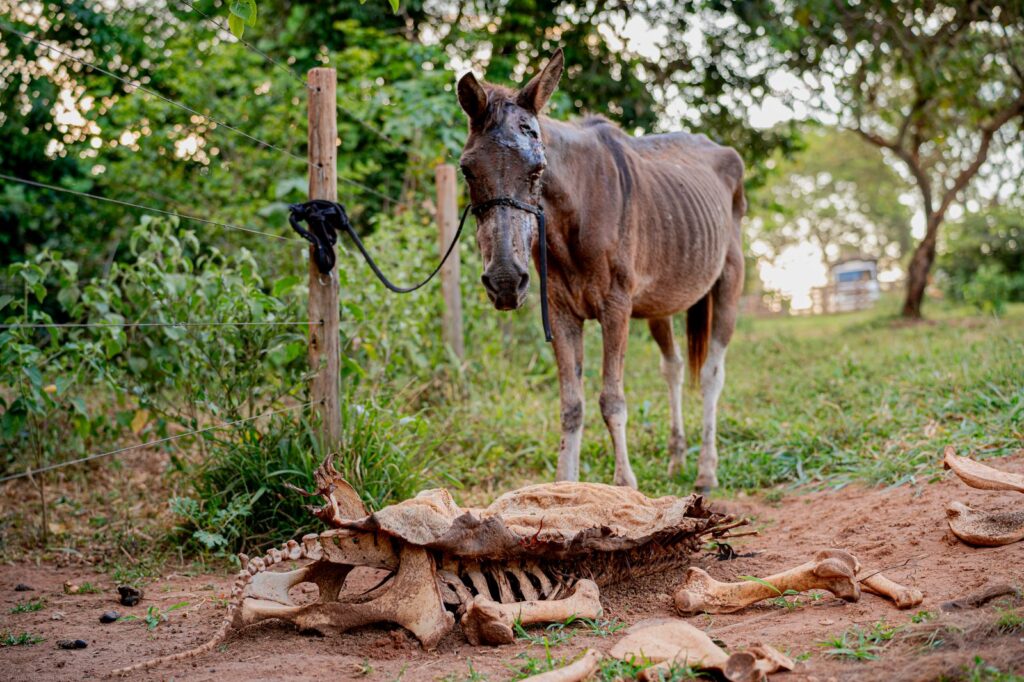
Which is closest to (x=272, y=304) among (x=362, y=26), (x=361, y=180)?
(x=361, y=180)

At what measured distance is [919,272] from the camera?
15.9 meters

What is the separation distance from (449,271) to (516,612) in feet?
15.0

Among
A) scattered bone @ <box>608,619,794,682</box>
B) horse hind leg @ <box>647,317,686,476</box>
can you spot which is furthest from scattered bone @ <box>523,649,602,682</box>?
horse hind leg @ <box>647,317,686,476</box>

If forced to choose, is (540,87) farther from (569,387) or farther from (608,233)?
(569,387)

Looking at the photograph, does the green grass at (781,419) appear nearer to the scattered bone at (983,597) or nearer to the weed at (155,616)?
the scattered bone at (983,597)

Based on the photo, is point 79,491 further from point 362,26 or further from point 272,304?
point 362,26

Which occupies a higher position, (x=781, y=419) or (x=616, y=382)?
(x=616, y=382)

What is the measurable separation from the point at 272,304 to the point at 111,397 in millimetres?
2052

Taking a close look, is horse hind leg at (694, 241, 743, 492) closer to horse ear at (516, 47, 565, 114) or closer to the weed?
horse ear at (516, 47, 565, 114)

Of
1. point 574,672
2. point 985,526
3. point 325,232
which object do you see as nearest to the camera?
point 574,672

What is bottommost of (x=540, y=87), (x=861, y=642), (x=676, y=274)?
(x=861, y=642)

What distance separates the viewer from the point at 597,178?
4.75 m

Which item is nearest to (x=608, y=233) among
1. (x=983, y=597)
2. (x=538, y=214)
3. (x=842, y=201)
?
(x=538, y=214)

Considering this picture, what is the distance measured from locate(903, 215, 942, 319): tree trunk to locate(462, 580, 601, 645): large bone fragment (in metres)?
14.8
